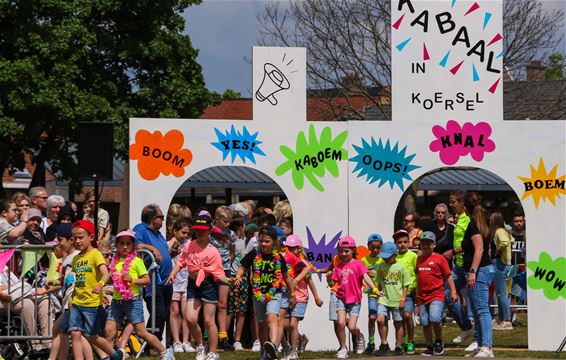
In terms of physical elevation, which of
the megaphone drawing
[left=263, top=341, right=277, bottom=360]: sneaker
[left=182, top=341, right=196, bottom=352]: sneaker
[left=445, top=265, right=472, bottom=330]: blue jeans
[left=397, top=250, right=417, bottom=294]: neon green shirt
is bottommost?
[left=182, top=341, right=196, bottom=352]: sneaker

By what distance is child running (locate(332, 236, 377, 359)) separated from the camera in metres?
14.4

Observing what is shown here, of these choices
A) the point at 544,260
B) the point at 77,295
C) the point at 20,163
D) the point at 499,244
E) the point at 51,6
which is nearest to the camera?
the point at 77,295

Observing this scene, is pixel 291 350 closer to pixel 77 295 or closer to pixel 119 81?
pixel 77 295

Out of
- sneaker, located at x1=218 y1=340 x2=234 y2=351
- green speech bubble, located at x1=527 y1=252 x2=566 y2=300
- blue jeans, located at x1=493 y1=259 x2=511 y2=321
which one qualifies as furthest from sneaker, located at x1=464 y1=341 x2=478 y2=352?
Answer: sneaker, located at x1=218 y1=340 x2=234 y2=351

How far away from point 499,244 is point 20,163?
2333cm

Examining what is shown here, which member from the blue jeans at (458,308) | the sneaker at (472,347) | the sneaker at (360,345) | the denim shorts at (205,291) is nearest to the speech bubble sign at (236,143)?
the denim shorts at (205,291)

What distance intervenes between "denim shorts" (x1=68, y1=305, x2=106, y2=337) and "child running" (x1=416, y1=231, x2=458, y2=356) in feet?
13.7

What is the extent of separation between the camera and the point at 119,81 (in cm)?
3812

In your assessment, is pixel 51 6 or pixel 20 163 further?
pixel 20 163

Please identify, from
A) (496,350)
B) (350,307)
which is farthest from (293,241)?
(496,350)

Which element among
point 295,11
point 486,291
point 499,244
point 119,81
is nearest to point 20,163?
point 119,81

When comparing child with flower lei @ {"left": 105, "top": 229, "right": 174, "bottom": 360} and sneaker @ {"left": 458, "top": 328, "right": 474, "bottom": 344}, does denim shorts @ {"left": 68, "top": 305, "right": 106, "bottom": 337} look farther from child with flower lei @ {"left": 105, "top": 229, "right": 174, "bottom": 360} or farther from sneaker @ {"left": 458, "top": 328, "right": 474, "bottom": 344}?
sneaker @ {"left": 458, "top": 328, "right": 474, "bottom": 344}

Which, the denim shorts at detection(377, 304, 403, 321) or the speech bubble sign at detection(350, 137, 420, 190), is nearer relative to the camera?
the denim shorts at detection(377, 304, 403, 321)

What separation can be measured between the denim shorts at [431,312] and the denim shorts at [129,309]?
11.8ft
